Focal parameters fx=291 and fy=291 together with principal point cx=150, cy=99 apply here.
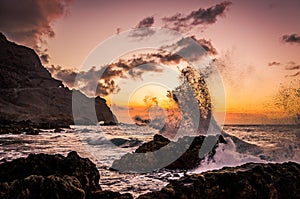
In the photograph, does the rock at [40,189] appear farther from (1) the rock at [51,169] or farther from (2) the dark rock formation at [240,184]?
(2) the dark rock formation at [240,184]

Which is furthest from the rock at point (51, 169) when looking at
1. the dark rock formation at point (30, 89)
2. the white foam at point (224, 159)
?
the dark rock formation at point (30, 89)

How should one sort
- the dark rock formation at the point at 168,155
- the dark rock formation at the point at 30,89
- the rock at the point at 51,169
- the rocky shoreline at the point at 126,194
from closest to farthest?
the rocky shoreline at the point at 126,194 < the rock at the point at 51,169 < the dark rock formation at the point at 168,155 < the dark rock formation at the point at 30,89

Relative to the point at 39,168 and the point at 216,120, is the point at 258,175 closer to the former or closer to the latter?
the point at 39,168

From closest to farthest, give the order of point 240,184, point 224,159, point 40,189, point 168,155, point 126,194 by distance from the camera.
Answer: point 40,189 → point 126,194 → point 240,184 → point 168,155 → point 224,159

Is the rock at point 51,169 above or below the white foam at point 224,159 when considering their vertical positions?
above

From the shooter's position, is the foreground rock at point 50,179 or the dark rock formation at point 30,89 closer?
the foreground rock at point 50,179

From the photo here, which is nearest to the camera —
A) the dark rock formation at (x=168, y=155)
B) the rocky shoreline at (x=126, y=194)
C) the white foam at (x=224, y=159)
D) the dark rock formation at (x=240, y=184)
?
the rocky shoreline at (x=126, y=194)

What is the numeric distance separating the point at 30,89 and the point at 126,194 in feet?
500

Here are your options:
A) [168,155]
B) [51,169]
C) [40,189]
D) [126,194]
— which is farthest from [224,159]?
[40,189]

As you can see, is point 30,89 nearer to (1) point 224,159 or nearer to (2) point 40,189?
(1) point 224,159

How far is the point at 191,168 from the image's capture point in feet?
53.4

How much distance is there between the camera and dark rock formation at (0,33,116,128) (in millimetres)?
125750

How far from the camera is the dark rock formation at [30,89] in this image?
413 feet

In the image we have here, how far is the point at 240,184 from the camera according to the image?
8953 mm
